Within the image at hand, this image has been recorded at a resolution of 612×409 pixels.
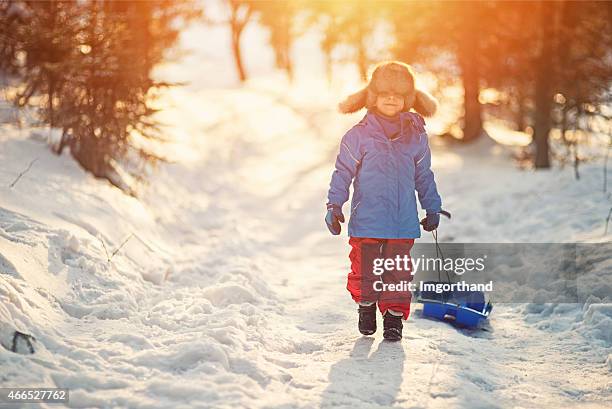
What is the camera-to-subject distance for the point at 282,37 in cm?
3484

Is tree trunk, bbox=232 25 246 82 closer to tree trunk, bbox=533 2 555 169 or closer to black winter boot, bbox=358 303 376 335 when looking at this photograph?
tree trunk, bbox=533 2 555 169

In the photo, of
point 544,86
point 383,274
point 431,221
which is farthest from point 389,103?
point 544,86

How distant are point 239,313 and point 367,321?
1.02m

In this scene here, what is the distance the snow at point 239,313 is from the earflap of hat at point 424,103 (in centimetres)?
182

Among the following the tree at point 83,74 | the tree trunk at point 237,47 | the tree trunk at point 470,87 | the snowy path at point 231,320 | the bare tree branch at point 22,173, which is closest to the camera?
the snowy path at point 231,320

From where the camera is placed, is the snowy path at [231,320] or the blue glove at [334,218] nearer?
the snowy path at [231,320]

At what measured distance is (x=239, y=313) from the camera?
4480mm

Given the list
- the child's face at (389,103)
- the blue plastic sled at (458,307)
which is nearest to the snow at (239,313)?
the blue plastic sled at (458,307)

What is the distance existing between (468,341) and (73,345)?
2.90 meters

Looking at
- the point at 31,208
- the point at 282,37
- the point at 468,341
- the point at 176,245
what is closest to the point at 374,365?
the point at 468,341

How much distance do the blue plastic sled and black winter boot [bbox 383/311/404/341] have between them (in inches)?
29.3

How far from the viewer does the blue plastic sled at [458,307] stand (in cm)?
477

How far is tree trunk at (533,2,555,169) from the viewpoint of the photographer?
11.5 metres

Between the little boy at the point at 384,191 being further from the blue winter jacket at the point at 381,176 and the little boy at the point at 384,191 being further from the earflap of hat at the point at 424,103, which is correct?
the earflap of hat at the point at 424,103
